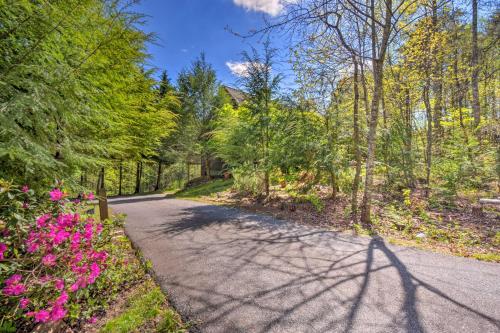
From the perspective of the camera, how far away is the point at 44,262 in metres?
2.00

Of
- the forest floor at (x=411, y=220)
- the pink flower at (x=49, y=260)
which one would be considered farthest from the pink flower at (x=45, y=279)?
the forest floor at (x=411, y=220)

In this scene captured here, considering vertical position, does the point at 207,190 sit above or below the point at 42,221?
below

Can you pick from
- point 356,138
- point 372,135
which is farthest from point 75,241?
point 356,138

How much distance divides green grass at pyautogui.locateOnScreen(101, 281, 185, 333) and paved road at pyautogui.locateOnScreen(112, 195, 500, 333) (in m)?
0.16

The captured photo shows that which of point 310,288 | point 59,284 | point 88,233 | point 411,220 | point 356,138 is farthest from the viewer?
point 356,138

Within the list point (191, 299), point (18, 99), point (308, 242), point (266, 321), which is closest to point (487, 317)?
point (266, 321)

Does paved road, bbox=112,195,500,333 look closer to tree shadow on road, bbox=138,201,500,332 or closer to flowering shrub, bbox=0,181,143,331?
tree shadow on road, bbox=138,201,500,332

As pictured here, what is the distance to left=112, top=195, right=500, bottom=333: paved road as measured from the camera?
216 cm

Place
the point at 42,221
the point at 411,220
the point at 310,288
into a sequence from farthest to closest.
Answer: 1. the point at 411,220
2. the point at 310,288
3. the point at 42,221

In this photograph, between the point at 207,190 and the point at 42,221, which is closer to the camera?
the point at 42,221

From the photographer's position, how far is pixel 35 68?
2461 millimetres

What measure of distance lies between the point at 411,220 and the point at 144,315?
5936 millimetres

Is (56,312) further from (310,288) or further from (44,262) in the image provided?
(310,288)

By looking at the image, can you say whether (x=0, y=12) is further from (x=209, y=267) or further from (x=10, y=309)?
(x=209, y=267)
